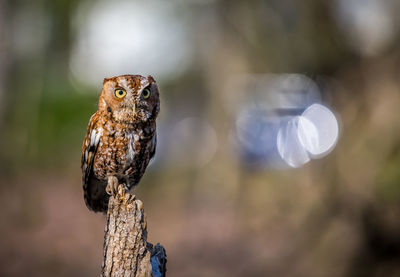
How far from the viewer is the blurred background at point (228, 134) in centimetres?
559

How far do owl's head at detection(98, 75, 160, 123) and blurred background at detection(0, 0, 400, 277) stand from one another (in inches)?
132

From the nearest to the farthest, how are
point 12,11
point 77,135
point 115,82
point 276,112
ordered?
1. point 115,82
2. point 276,112
3. point 12,11
4. point 77,135

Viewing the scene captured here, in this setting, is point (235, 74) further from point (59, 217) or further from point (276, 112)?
point (59, 217)

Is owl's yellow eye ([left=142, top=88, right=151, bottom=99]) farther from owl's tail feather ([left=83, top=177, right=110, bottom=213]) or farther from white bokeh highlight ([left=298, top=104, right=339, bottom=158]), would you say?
white bokeh highlight ([left=298, top=104, right=339, bottom=158])

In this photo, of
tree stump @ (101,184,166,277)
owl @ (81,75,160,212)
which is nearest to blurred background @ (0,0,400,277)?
owl @ (81,75,160,212)

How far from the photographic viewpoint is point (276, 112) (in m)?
7.59

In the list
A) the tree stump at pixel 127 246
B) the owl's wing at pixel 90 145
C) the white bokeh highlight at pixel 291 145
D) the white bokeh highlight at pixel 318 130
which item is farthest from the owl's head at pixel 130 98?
the white bokeh highlight at pixel 291 145

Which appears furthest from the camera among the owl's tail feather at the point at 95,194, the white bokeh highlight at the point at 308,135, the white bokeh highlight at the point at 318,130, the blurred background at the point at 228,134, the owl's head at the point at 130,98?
the white bokeh highlight at the point at 308,135

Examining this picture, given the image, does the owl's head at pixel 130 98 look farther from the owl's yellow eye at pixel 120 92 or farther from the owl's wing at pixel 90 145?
the owl's wing at pixel 90 145

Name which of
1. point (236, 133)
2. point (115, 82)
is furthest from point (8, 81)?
point (115, 82)

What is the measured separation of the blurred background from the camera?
5590 millimetres

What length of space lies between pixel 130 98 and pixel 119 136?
37 cm

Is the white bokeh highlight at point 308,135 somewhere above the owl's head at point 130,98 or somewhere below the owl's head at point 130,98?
above

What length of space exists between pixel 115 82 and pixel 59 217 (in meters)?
7.71
